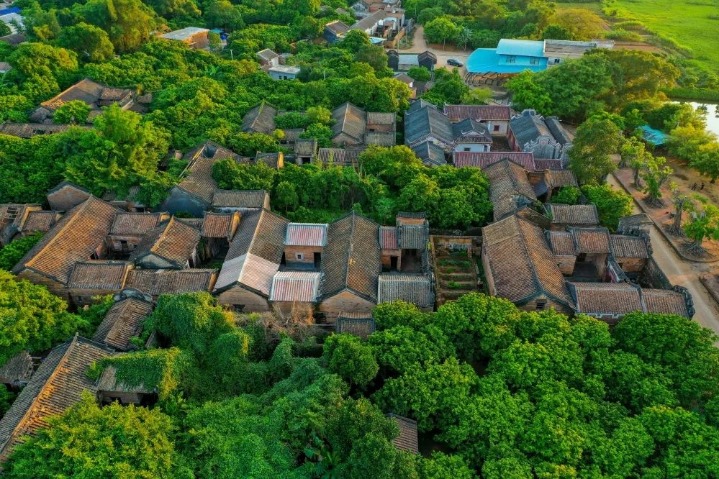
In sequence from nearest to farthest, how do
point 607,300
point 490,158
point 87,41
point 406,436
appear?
1. point 406,436
2. point 607,300
3. point 490,158
4. point 87,41

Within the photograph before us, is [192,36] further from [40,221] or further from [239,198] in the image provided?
[40,221]

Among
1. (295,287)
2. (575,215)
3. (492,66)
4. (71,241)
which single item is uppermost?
(575,215)

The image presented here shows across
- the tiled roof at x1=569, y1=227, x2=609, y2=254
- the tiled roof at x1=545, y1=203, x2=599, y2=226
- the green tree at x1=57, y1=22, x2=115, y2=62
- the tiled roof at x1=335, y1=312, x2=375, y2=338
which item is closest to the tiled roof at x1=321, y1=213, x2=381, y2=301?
the tiled roof at x1=335, y1=312, x2=375, y2=338

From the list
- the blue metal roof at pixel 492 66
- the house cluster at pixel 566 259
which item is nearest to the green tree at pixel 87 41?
the blue metal roof at pixel 492 66

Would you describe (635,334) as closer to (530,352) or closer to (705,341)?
(705,341)

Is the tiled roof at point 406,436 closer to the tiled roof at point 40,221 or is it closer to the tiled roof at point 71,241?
the tiled roof at point 71,241

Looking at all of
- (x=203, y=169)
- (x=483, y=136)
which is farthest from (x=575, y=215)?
(x=203, y=169)
